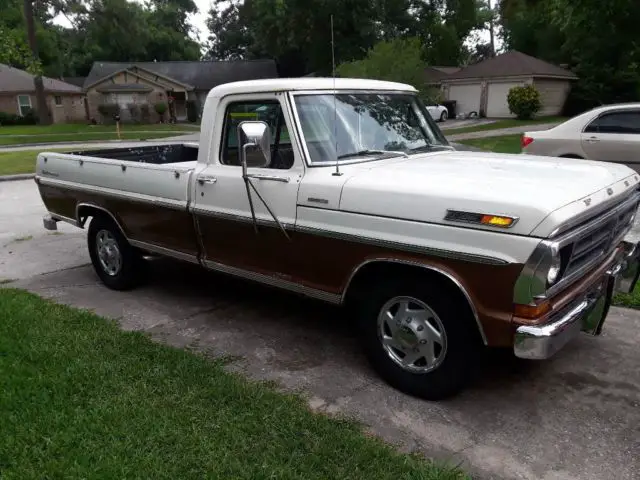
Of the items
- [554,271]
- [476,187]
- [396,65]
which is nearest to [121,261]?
[476,187]

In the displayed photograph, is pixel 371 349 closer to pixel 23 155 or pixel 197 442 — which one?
pixel 197 442

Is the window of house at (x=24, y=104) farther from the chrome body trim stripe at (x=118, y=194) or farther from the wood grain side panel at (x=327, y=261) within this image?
the wood grain side panel at (x=327, y=261)

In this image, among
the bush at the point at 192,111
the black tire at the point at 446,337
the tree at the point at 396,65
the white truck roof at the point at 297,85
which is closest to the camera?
the black tire at the point at 446,337

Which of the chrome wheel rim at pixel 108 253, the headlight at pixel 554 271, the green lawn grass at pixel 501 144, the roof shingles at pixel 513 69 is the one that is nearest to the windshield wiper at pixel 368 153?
the headlight at pixel 554 271

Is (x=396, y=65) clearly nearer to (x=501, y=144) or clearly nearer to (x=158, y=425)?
(x=501, y=144)

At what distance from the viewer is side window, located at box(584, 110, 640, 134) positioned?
9.50 metres

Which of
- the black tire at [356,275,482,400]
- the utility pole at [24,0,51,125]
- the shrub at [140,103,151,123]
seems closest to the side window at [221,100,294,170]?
the black tire at [356,275,482,400]

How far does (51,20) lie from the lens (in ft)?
199

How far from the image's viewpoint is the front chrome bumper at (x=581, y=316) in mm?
3168

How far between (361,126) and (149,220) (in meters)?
2.19

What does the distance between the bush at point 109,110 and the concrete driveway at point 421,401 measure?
147 ft

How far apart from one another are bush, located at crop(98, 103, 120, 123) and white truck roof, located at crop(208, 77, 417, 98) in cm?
4633

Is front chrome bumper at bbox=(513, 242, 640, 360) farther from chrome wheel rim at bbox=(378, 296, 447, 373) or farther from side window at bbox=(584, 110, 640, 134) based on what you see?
side window at bbox=(584, 110, 640, 134)

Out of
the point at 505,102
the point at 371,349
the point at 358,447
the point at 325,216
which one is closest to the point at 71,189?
the point at 325,216
